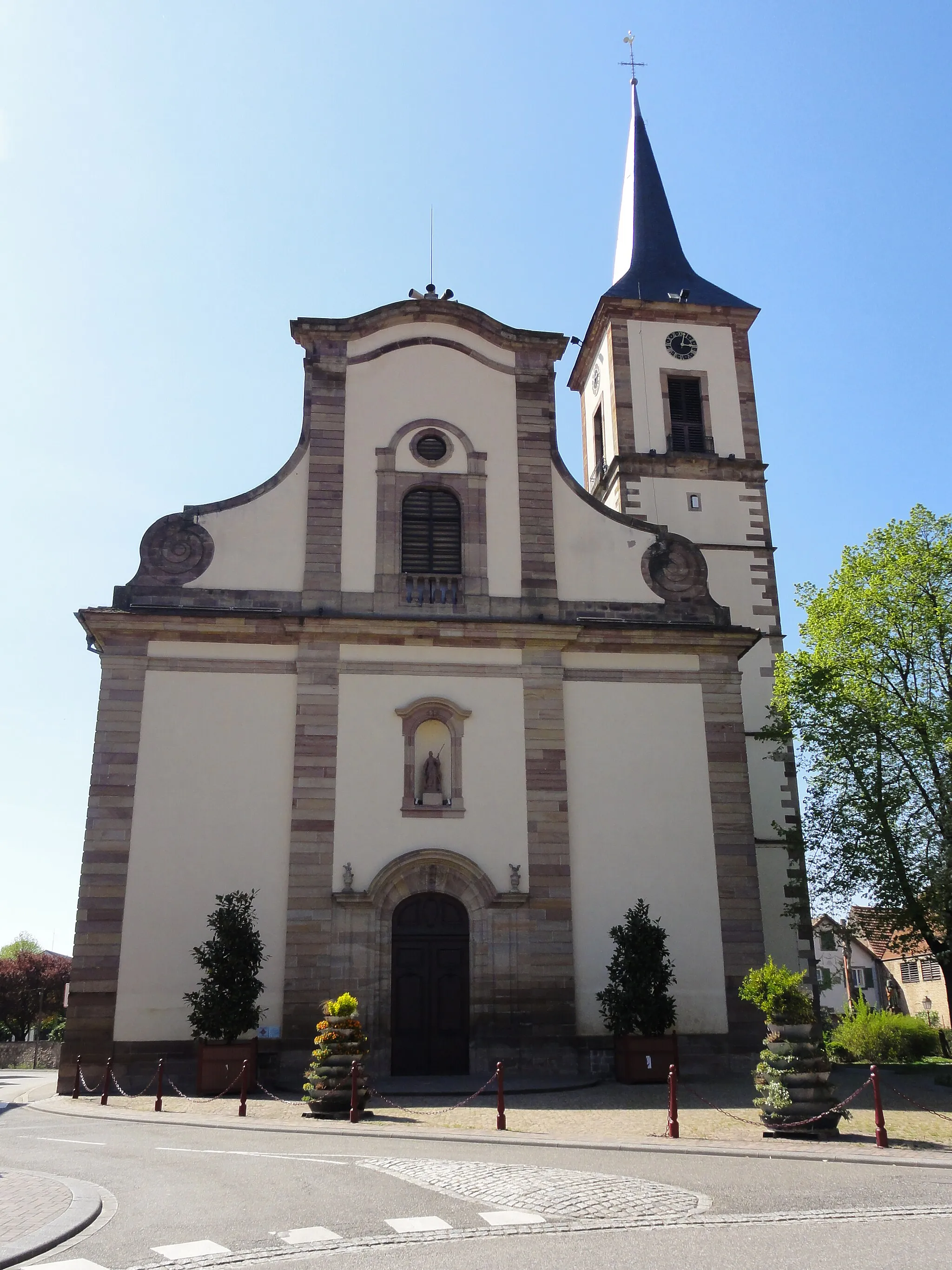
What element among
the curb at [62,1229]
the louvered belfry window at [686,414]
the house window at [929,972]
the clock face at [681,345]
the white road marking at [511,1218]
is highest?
the clock face at [681,345]

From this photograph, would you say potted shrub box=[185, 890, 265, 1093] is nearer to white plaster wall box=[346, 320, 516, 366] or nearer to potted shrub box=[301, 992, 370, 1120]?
potted shrub box=[301, 992, 370, 1120]

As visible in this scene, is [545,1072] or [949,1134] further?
[545,1072]

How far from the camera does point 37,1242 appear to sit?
660cm

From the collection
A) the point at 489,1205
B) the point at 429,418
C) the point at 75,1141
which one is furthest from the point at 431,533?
the point at 489,1205

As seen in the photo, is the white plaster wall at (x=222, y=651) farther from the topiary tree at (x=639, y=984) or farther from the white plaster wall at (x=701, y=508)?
the white plaster wall at (x=701, y=508)

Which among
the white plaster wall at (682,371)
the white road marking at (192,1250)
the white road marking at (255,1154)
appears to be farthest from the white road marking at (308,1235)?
the white plaster wall at (682,371)

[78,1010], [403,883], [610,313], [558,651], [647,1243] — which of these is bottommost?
[647,1243]

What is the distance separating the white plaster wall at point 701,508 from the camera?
86.0 ft

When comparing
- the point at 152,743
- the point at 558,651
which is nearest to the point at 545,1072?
the point at 558,651

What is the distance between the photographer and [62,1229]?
6.96 metres

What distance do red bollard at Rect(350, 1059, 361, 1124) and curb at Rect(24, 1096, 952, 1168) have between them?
0.16 metres

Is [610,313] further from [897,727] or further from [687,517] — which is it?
[897,727]

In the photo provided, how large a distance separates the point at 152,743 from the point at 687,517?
45.1 feet

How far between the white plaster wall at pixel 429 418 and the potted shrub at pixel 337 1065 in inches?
341
